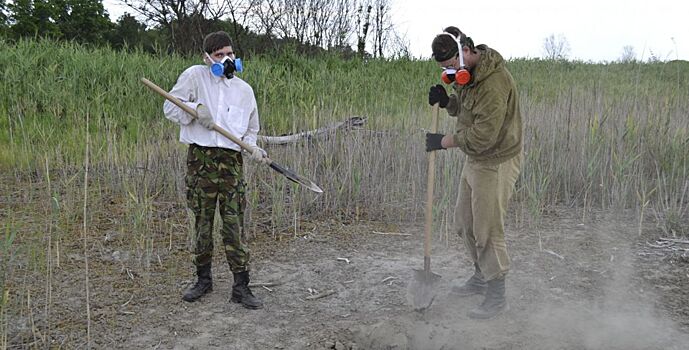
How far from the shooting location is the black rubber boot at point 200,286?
11.3 feet

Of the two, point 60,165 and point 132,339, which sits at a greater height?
point 60,165

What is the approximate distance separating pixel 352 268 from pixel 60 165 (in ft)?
10.4

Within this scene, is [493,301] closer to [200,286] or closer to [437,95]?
[437,95]

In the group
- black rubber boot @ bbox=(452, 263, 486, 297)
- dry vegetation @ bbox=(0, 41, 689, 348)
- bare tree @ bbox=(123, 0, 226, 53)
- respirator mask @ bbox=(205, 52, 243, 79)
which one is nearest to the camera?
respirator mask @ bbox=(205, 52, 243, 79)

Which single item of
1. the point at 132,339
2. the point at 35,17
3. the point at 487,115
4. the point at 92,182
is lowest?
the point at 132,339

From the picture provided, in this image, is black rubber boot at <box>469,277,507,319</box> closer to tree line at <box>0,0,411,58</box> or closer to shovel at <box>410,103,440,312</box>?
shovel at <box>410,103,440,312</box>

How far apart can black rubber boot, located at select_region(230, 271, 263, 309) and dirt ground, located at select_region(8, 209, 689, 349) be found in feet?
0.15

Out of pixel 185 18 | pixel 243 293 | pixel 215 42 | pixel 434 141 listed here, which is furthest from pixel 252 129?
pixel 185 18

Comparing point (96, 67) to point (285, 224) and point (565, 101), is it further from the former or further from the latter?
point (565, 101)

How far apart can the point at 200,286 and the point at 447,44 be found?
1921 millimetres

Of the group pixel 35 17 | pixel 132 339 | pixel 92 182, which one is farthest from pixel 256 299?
pixel 35 17

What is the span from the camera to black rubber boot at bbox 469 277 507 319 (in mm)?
3303

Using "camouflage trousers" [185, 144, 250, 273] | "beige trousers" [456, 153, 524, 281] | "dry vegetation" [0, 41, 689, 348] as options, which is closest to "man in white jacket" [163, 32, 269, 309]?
"camouflage trousers" [185, 144, 250, 273]

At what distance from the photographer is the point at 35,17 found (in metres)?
15.4
